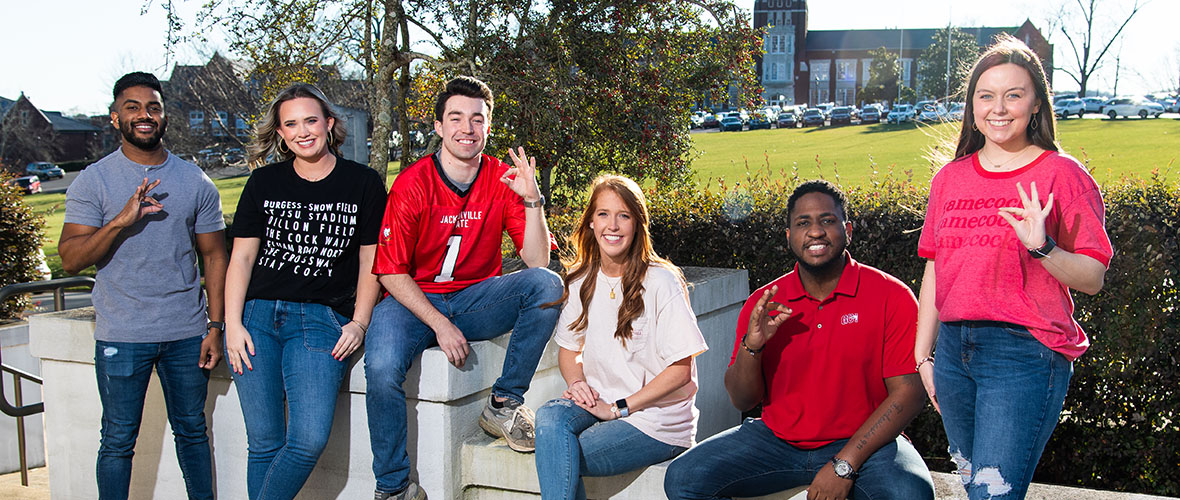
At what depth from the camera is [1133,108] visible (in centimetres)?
4456

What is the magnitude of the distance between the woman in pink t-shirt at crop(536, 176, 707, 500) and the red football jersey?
18.8 inches

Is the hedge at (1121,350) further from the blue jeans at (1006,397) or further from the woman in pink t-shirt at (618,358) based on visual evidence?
the blue jeans at (1006,397)

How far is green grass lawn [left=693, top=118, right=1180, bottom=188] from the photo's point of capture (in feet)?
96.1

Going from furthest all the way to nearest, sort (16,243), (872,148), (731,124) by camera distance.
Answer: (731,124) < (872,148) < (16,243)

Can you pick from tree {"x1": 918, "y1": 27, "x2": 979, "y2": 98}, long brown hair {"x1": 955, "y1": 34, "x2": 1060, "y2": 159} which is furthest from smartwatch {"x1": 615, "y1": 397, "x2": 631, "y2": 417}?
tree {"x1": 918, "y1": 27, "x2": 979, "y2": 98}

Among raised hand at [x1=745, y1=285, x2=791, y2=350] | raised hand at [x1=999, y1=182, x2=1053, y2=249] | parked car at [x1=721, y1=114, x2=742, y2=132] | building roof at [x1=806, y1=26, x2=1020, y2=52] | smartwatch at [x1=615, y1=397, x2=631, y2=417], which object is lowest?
smartwatch at [x1=615, y1=397, x2=631, y2=417]

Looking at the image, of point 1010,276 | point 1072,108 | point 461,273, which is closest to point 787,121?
point 1072,108

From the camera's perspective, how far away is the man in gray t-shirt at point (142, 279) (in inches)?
139

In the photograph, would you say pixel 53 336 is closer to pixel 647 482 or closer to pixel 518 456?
pixel 518 456

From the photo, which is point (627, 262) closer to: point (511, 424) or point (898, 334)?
point (511, 424)

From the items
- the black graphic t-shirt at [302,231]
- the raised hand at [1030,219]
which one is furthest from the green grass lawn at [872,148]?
the raised hand at [1030,219]

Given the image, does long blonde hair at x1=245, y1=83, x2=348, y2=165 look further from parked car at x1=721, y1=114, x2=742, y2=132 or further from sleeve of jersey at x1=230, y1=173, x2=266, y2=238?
parked car at x1=721, y1=114, x2=742, y2=132

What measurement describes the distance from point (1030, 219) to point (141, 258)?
125 inches

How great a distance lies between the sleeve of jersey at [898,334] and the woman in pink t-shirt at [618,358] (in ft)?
2.15
